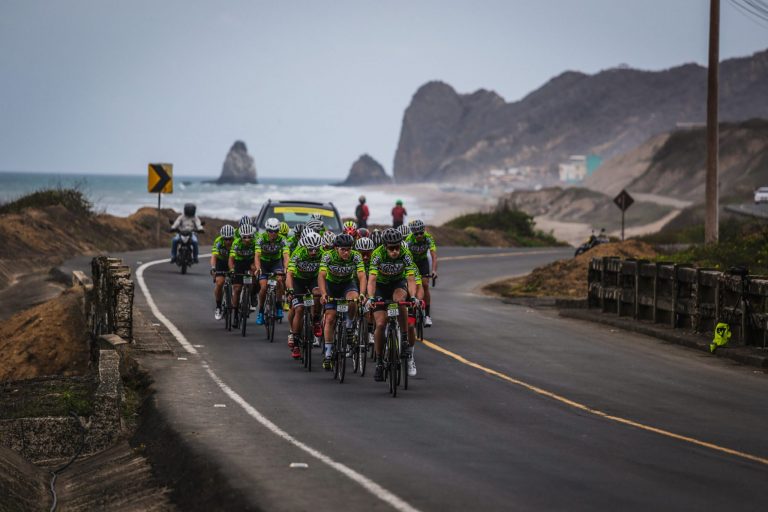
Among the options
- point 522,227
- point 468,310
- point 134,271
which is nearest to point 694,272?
point 468,310

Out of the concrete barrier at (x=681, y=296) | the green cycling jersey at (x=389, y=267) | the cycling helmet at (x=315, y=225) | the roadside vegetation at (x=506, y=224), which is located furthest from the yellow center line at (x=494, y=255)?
the green cycling jersey at (x=389, y=267)

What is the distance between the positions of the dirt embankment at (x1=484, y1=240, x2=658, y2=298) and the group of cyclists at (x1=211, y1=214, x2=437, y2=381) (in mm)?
12995

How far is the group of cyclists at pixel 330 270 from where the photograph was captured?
16641 millimetres

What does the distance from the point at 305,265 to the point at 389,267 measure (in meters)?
2.22

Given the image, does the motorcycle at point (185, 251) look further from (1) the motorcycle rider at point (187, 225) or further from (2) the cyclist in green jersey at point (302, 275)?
(2) the cyclist in green jersey at point (302, 275)

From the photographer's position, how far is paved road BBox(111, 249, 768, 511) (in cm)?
1032

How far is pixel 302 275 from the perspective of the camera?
18.7 m

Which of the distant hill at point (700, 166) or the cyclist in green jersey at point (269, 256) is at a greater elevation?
the distant hill at point (700, 166)

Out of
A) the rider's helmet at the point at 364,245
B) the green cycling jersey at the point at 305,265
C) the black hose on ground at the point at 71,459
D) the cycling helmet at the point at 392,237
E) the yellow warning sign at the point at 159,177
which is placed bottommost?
the black hose on ground at the point at 71,459

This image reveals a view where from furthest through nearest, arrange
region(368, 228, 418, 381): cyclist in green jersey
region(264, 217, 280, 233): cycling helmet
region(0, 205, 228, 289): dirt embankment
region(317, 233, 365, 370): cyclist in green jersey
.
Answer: region(0, 205, 228, 289): dirt embankment < region(264, 217, 280, 233): cycling helmet < region(317, 233, 365, 370): cyclist in green jersey < region(368, 228, 418, 381): cyclist in green jersey

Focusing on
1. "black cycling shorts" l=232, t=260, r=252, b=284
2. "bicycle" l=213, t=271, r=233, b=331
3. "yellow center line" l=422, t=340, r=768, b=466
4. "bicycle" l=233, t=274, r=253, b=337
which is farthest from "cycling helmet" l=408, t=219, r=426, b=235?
"bicycle" l=213, t=271, r=233, b=331

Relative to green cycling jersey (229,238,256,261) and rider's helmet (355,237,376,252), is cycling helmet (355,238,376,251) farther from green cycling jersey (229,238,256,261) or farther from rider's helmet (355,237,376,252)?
green cycling jersey (229,238,256,261)

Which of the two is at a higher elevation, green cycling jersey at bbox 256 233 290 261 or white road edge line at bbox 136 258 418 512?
green cycling jersey at bbox 256 233 290 261

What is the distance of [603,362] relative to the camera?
2033cm
